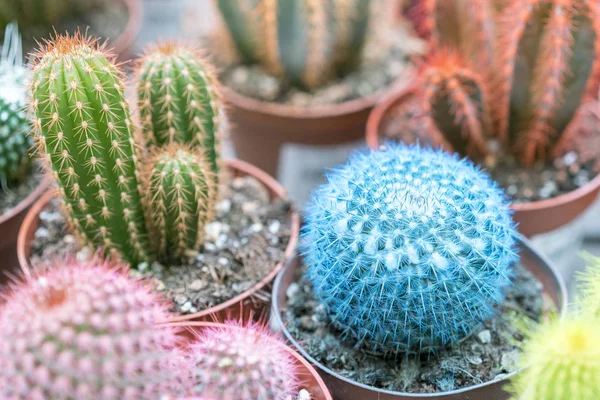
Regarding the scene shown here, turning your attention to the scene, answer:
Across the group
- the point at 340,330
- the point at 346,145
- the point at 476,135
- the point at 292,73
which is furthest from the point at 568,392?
the point at 292,73

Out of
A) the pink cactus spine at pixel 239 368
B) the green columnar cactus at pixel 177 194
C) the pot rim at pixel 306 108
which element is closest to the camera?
the pink cactus spine at pixel 239 368

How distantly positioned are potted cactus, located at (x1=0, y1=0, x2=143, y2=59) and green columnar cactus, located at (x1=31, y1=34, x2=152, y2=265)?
85 cm

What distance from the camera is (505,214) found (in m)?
1.21

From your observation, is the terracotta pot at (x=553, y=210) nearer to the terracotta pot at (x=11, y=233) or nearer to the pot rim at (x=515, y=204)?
the pot rim at (x=515, y=204)

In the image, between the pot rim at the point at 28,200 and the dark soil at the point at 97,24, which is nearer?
the pot rim at the point at 28,200

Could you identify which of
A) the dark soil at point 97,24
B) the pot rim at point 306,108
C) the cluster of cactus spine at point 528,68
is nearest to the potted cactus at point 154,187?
the pot rim at point 306,108

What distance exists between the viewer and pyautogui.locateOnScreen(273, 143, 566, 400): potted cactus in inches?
42.4

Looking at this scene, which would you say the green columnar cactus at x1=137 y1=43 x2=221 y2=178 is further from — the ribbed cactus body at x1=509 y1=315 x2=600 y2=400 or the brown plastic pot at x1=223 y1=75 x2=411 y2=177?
the ribbed cactus body at x1=509 y1=315 x2=600 y2=400

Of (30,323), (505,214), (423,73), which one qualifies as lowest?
(30,323)

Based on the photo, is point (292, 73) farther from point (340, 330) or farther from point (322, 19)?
point (340, 330)

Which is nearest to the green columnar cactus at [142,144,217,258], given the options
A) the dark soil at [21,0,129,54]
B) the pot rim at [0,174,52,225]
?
the pot rim at [0,174,52,225]

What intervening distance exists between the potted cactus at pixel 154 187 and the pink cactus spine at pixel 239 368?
27 centimetres

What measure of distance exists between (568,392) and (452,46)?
4.18ft

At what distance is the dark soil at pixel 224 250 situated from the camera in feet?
4.55
